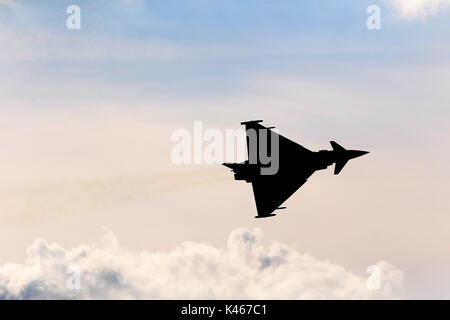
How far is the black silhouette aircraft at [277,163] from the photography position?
89438 millimetres

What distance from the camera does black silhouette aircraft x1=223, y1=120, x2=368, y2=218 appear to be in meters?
89.4

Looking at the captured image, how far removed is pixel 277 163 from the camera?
3674 inches
